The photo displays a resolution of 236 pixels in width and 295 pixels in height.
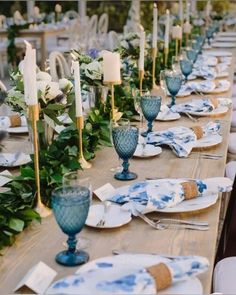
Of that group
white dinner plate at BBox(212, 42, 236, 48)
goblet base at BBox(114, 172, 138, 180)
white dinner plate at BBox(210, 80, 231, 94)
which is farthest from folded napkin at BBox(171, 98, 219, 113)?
white dinner plate at BBox(212, 42, 236, 48)

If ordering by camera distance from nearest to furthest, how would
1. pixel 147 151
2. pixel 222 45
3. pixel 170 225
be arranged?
pixel 170 225 < pixel 147 151 < pixel 222 45

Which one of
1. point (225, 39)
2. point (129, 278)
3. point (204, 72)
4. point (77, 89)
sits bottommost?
point (225, 39)

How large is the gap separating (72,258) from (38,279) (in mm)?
109

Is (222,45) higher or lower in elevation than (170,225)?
lower

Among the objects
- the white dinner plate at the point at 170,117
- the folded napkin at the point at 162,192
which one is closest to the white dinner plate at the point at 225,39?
the white dinner plate at the point at 170,117

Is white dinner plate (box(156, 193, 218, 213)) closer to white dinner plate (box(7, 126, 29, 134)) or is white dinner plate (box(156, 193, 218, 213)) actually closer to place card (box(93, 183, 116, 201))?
place card (box(93, 183, 116, 201))

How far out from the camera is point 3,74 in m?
8.05

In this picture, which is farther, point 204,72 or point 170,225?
point 204,72

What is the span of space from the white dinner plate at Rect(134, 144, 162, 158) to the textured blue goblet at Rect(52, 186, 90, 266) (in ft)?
2.42

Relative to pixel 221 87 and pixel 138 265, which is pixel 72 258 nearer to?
pixel 138 265

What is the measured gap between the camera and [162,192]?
145cm

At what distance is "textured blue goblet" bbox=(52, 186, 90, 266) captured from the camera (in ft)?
3.69

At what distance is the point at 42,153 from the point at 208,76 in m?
2.24

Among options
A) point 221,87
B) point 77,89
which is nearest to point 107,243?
point 77,89
